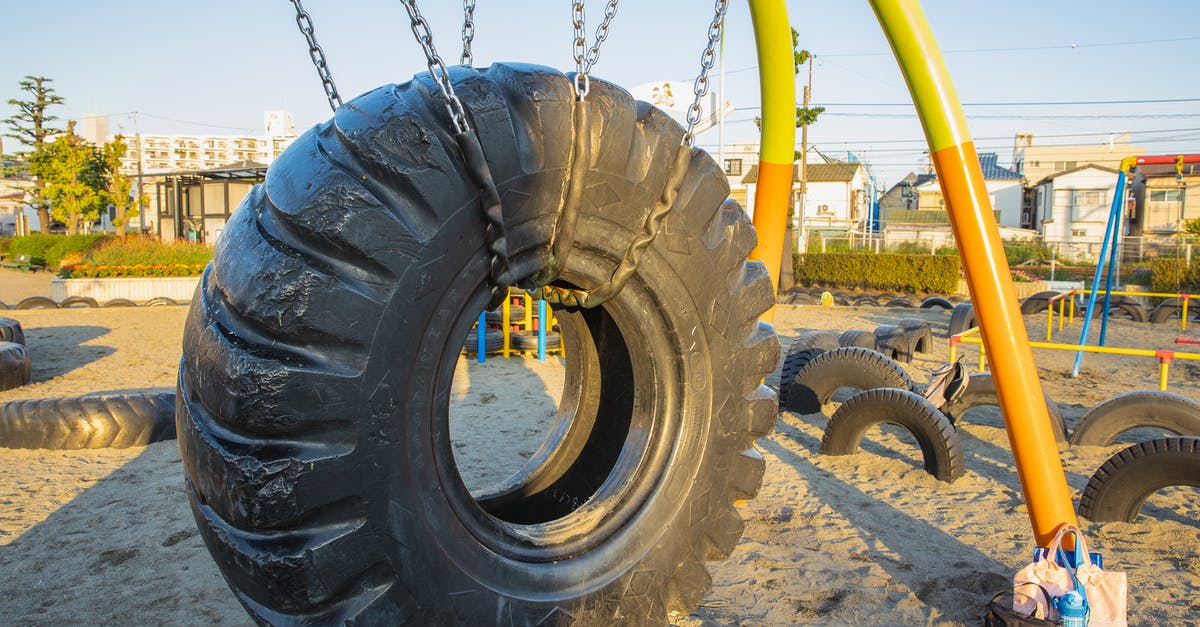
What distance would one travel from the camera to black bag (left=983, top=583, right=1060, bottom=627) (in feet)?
10.0

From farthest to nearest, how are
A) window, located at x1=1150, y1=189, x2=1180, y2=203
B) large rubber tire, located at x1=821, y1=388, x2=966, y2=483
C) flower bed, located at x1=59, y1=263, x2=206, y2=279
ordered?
window, located at x1=1150, y1=189, x2=1180, y2=203, flower bed, located at x1=59, y1=263, x2=206, y2=279, large rubber tire, located at x1=821, y1=388, x2=966, y2=483

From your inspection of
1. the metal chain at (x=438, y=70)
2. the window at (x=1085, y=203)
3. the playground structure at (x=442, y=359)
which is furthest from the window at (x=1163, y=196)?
the metal chain at (x=438, y=70)

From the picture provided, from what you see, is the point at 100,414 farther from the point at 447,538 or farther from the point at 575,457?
the point at 447,538

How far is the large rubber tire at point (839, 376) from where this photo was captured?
6.98 meters

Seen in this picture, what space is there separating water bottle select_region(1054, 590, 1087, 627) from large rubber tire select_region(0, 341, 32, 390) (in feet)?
31.2

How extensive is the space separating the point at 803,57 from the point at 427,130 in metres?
24.6

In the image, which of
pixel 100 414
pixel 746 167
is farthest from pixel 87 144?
pixel 746 167

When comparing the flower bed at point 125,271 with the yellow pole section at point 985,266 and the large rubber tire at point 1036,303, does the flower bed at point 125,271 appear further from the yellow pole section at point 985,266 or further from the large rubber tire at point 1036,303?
the yellow pole section at point 985,266

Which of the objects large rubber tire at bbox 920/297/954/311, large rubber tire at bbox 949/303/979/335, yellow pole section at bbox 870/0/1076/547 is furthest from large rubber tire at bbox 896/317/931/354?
yellow pole section at bbox 870/0/1076/547

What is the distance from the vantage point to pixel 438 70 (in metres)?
1.96

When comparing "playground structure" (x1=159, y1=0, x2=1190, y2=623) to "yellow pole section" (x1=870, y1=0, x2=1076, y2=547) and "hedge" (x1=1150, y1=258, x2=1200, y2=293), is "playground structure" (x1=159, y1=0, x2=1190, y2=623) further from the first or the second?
"hedge" (x1=1150, y1=258, x2=1200, y2=293)

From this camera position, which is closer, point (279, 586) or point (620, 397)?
point (279, 586)

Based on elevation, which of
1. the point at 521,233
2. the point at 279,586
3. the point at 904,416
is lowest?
the point at 904,416

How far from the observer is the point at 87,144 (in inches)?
1607
